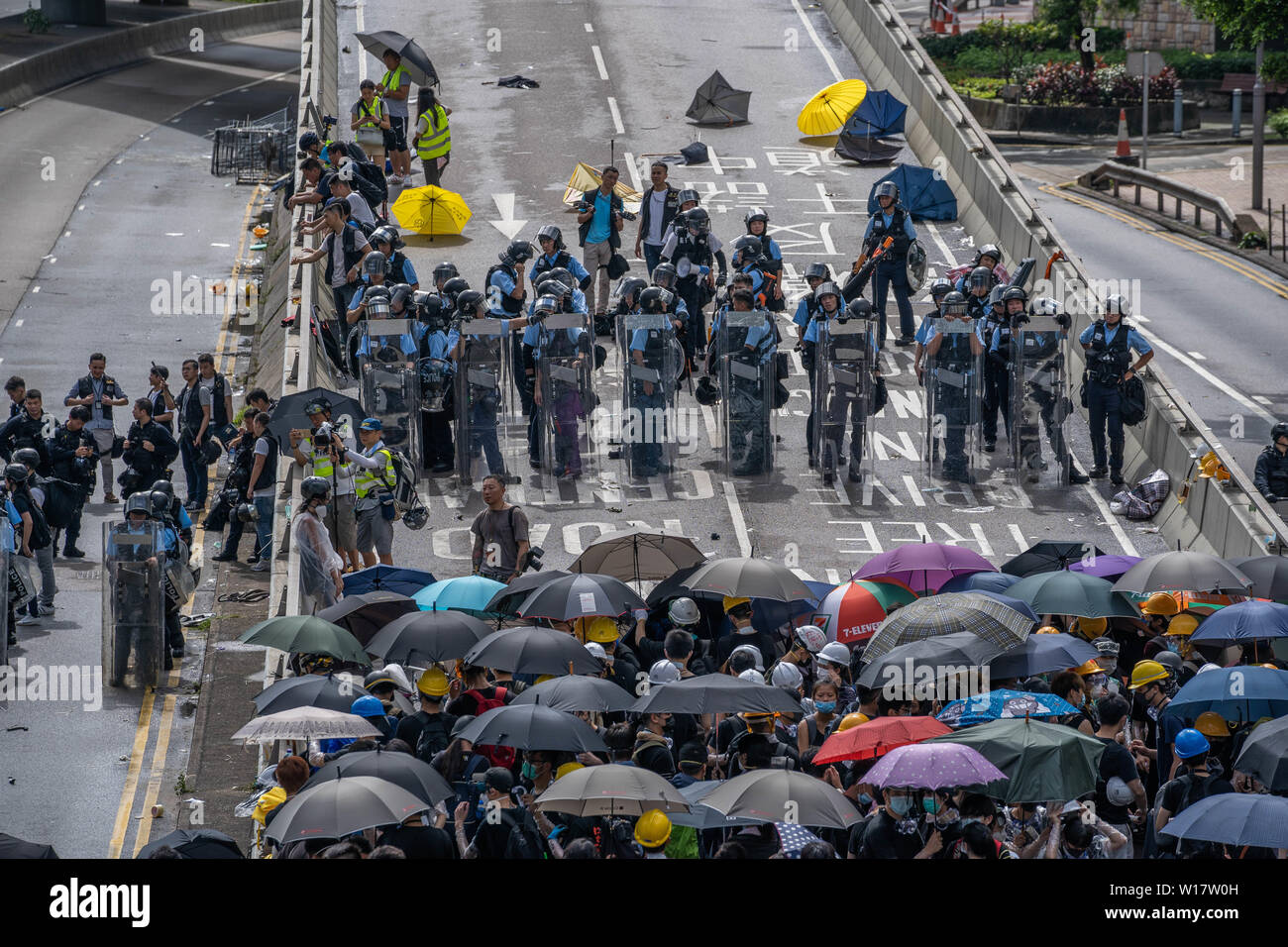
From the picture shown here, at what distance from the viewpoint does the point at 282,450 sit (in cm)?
2186

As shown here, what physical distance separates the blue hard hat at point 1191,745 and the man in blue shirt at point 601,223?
15.3 meters

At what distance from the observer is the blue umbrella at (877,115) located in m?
34.1

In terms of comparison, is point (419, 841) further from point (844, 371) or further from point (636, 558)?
point (844, 371)

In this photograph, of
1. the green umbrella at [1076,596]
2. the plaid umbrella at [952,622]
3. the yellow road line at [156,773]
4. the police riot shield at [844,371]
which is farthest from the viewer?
the police riot shield at [844,371]

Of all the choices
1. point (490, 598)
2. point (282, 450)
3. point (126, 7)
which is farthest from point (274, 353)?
point (126, 7)

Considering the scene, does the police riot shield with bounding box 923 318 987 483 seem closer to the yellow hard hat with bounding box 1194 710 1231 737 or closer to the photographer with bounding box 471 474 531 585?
the photographer with bounding box 471 474 531 585

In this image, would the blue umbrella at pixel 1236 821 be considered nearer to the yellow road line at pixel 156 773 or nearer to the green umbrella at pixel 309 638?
the green umbrella at pixel 309 638

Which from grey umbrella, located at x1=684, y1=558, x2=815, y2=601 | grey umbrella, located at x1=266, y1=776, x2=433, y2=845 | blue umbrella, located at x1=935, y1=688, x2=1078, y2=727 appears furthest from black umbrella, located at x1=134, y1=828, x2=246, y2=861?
grey umbrella, located at x1=684, y1=558, x2=815, y2=601

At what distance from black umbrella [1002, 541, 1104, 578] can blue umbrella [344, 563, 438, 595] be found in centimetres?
493

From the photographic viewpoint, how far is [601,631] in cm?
1609

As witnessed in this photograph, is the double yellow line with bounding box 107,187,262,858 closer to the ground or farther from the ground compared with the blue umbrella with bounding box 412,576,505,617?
closer to the ground

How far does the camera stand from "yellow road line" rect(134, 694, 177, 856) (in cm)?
1794

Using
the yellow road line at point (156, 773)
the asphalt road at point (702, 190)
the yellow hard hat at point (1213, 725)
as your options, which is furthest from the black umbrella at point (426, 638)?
the asphalt road at point (702, 190)
